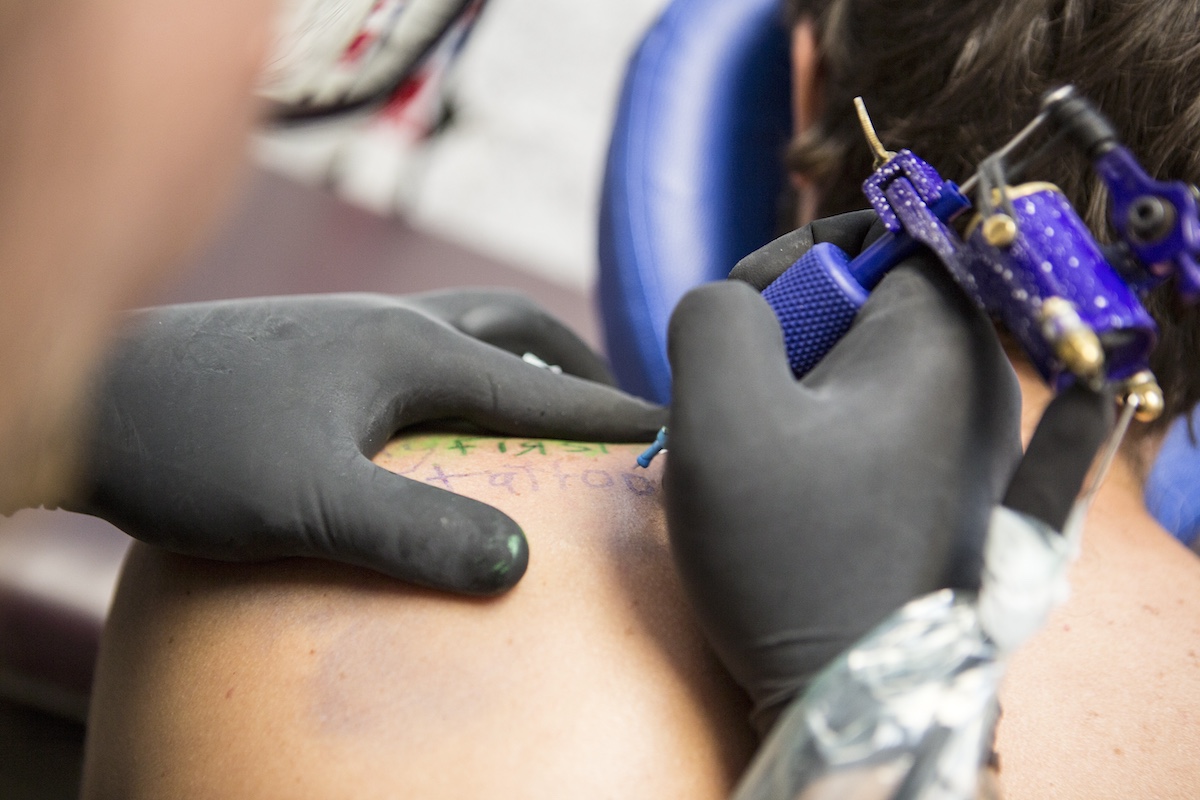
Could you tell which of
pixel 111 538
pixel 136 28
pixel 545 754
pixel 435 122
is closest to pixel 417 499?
pixel 545 754

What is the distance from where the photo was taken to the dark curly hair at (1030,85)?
24.1 inches

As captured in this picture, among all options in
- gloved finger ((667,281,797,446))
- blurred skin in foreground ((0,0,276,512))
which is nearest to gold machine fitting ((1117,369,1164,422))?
gloved finger ((667,281,797,446))

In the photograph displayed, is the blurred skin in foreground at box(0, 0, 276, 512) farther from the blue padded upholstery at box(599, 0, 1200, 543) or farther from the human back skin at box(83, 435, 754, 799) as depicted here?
the blue padded upholstery at box(599, 0, 1200, 543)

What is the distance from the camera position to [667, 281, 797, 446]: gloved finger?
1.27ft

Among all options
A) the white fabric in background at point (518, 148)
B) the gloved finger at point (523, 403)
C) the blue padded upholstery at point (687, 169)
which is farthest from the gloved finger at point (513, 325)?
the white fabric in background at point (518, 148)

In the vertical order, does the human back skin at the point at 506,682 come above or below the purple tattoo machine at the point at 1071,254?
below

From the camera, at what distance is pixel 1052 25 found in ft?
2.14

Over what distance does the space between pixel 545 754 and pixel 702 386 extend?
0.62 feet

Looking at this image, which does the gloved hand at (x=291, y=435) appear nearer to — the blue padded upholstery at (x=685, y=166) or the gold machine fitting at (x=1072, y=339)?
the gold machine fitting at (x=1072, y=339)

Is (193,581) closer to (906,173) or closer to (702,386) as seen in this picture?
(702,386)

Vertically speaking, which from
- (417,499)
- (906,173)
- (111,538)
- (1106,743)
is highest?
(906,173)

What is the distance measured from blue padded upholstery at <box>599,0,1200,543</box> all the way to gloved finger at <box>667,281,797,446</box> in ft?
1.85

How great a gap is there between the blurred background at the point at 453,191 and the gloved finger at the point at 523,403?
0.63 metres

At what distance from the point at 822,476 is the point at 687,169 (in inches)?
29.7
